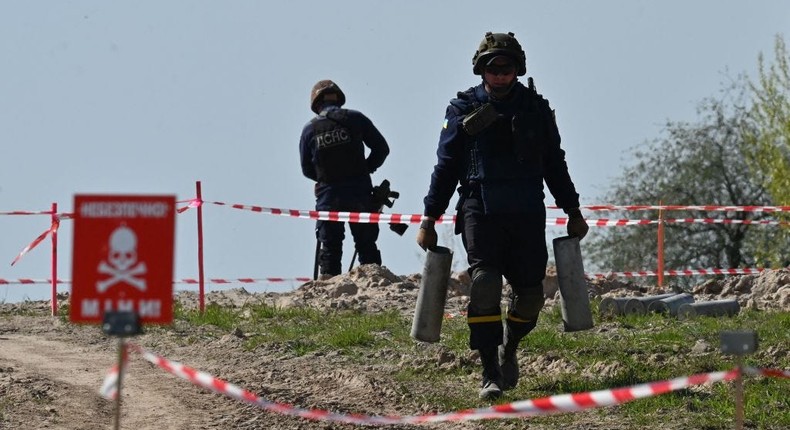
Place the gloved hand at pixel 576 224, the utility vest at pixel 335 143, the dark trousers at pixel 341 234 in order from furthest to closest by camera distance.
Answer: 1. the dark trousers at pixel 341 234
2. the utility vest at pixel 335 143
3. the gloved hand at pixel 576 224

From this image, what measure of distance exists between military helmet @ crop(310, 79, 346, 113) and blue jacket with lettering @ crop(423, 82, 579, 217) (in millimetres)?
6704

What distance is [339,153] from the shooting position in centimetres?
1730

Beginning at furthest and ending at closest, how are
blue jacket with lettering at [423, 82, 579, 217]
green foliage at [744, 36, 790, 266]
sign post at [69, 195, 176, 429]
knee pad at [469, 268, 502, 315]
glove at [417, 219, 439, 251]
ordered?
1. green foliage at [744, 36, 790, 266]
2. glove at [417, 219, 439, 251]
3. knee pad at [469, 268, 502, 315]
4. blue jacket with lettering at [423, 82, 579, 217]
5. sign post at [69, 195, 176, 429]

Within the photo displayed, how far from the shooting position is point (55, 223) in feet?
55.9

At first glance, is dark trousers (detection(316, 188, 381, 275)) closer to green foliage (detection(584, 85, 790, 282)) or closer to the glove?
the glove

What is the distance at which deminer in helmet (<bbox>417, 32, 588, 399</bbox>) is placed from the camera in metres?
10.4

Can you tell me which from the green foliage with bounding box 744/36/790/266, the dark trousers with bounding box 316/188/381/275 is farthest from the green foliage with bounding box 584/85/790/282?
the dark trousers with bounding box 316/188/381/275

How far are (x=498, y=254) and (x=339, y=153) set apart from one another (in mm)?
6892

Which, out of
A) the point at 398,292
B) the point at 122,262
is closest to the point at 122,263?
the point at 122,262

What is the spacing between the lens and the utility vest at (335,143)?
17203mm

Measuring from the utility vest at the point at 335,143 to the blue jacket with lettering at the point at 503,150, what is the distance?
6532 millimetres

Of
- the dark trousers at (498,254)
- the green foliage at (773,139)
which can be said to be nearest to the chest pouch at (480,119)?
the dark trousers at (498,254)

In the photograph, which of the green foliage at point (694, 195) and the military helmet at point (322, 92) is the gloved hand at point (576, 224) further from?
the green foliage at point (694, 195)

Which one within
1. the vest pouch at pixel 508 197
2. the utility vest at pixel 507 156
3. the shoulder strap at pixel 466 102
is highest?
the shoulder strap at pixel 466 102
